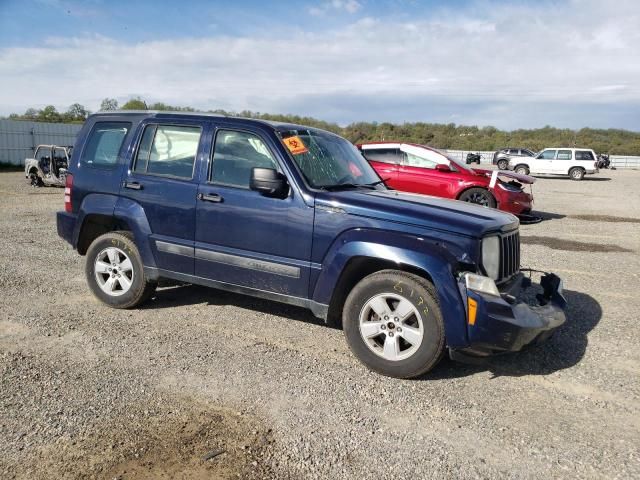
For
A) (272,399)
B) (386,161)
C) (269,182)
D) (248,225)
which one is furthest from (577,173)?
(272,399)

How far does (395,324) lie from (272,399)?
1062mm

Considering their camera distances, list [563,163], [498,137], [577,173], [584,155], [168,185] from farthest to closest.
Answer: [498,137] < [563,163] < [577,173] < [584,155] < [168,185]

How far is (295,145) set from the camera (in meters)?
4.87

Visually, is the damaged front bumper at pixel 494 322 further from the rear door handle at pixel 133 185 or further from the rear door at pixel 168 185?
the rear door handle at pixel 133 185

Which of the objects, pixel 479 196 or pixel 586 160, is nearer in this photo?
pixel 479 196

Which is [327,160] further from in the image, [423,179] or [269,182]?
[423,179]

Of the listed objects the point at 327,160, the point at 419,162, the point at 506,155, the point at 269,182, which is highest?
the point at 506,155

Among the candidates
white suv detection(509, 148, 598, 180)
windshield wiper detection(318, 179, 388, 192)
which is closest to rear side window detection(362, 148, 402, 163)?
windshield wiper detection(318, 179, 388, 192)

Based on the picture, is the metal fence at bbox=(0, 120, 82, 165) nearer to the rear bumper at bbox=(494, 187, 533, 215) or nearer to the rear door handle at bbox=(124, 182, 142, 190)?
the rear bumper at bbox=(494, 187, 533, 215)

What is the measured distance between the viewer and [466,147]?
74.1m

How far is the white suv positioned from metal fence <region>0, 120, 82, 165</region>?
25.9 m

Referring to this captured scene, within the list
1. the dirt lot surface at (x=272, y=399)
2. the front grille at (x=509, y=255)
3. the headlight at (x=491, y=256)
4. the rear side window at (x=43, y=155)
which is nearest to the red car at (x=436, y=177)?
the dirt lot surface at (x=272, y=399)

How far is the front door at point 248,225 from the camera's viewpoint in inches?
178

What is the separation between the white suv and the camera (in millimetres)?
30703
